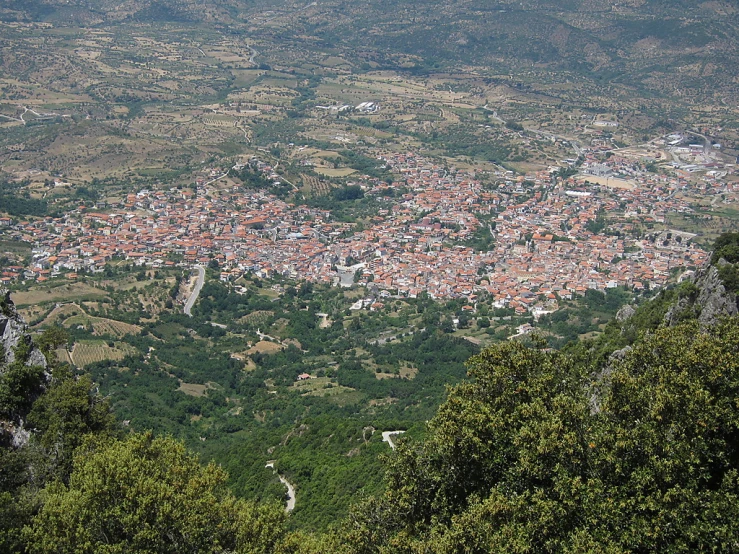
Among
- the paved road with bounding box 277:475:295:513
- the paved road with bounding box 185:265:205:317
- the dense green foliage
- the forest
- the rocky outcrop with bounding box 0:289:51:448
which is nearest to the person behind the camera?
the dense green foliage

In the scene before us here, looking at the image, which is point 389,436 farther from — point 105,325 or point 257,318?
point 105,325

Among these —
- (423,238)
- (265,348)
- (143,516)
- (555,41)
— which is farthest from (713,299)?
(555,41)

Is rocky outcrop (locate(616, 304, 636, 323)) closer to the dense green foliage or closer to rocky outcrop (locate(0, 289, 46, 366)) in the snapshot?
the dense green foliage

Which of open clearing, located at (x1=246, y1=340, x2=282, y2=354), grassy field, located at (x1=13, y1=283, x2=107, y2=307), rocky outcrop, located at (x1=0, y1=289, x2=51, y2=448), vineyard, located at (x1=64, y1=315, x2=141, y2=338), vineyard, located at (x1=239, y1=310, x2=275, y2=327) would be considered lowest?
vineyard, located at (x1=239, y1=310, x2=275, y2=327)

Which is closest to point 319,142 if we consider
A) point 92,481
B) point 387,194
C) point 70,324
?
point 387,194

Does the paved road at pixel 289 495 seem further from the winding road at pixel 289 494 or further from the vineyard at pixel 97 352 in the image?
the vineyard at pixel 97 352

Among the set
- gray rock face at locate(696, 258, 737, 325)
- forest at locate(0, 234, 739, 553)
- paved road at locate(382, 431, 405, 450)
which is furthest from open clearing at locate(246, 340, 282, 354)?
gray rock face at locate(696, 258, 737, 325)
